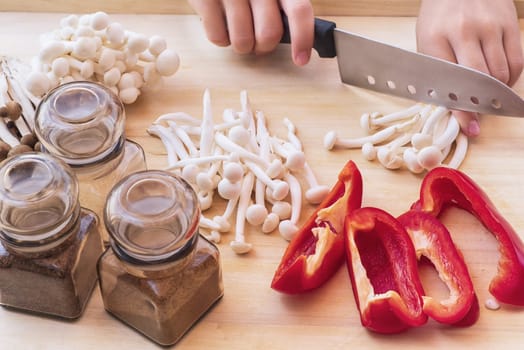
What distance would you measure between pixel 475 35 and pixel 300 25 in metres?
0.29

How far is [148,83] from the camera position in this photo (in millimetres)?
1465

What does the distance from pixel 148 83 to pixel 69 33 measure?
0.15 metres

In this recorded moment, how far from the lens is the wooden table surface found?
1.13 metres

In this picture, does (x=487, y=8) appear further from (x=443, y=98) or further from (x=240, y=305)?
(x=240, y=305)

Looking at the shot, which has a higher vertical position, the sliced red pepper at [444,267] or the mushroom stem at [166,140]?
the sliced red pepper at [444,267]

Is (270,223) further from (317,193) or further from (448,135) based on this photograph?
(448,135)

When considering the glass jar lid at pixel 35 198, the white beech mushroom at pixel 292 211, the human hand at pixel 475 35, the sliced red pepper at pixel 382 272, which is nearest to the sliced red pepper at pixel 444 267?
the sliced red pepper at pixel 382 272

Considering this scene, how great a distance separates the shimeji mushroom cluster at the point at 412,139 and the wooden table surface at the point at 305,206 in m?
0.02

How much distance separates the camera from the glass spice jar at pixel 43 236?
106cm

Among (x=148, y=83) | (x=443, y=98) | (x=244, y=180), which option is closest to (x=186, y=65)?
(x=148, y=83)

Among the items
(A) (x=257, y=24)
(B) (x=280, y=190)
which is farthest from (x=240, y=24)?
(B) (x=280, y=190)

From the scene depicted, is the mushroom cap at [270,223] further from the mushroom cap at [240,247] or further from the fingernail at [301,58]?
the fingernail at [301,58]

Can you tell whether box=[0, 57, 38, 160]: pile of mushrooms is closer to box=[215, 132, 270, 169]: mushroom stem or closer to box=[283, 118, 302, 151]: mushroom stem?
box=[215, 132, 270, 169]: mushroom stem

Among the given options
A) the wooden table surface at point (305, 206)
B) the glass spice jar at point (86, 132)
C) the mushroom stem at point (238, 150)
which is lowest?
the wooden table surface at point (305, 206)
